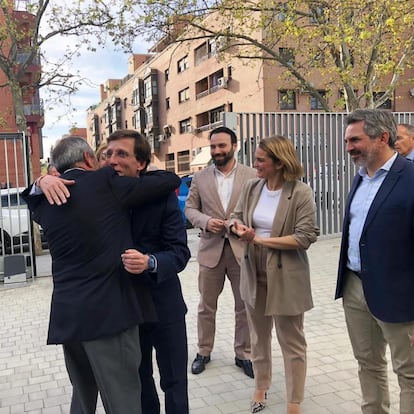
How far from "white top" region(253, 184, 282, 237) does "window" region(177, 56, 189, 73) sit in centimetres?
4137

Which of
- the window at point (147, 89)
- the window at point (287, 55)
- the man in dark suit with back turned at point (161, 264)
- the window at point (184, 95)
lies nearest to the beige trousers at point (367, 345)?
the man in dark suit with back turned at point (161, 264)

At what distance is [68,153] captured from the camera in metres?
2.36

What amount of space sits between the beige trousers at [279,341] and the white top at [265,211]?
147 millimetres

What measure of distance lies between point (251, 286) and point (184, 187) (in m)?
11.4

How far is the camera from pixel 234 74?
32906 millimetres

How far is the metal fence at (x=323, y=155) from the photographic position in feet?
34.8

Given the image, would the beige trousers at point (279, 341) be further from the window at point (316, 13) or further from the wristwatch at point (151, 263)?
the window at point (316, 13)

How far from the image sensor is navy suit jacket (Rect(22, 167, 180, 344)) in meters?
2.20

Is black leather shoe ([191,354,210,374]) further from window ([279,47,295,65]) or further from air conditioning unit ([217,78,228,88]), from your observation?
air conditioning unit ([217,78,228,88])

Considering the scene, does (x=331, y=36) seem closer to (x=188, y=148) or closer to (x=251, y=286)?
(x=251, y=286)

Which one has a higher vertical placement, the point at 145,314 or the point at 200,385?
the point at 145,314

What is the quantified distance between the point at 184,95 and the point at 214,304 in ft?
138

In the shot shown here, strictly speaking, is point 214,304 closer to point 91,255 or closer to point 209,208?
point 209,208

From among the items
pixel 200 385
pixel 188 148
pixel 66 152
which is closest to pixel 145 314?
pixel 66 152
